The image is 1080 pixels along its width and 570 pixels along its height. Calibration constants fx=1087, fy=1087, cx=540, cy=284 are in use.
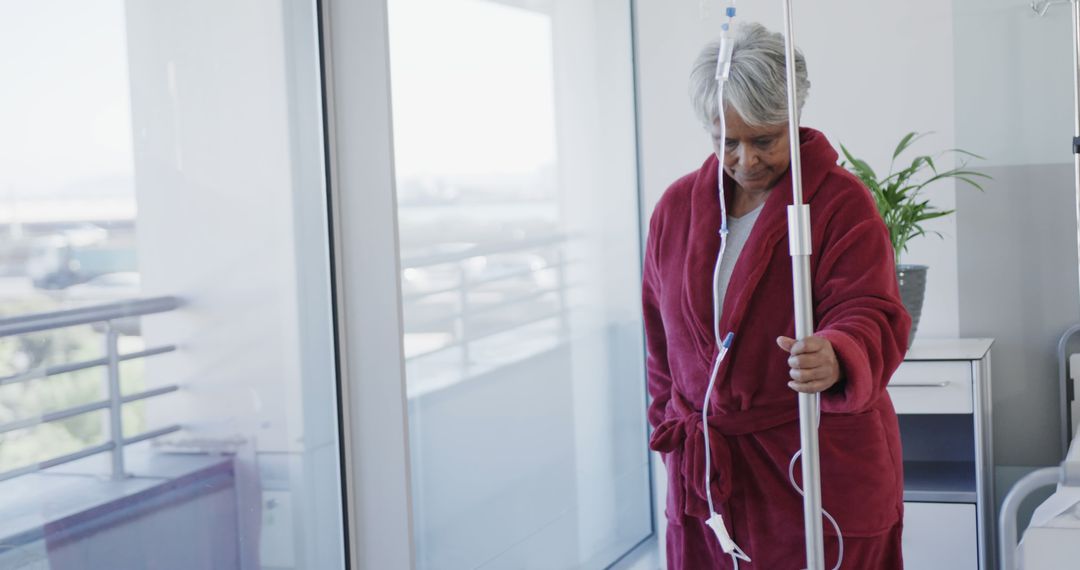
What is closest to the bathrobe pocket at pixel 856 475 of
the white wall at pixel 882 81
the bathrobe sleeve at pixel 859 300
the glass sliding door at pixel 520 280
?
the bathrobe sleeve at pixel 859 300

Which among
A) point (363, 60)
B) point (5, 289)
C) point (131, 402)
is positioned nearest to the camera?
point (5, 289)

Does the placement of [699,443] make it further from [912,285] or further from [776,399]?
[912,285]

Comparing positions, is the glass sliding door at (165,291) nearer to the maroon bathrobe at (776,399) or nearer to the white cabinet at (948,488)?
the maroon bathrobe at (776,399)

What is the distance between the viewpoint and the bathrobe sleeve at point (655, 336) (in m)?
1.76

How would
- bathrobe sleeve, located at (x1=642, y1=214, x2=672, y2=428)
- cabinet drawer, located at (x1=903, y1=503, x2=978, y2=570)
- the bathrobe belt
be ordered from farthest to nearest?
cabinet drawer, located at (x1=903, y1=503, x2=978, y2=570)
bathrobe sleeve, located at (x1=642, y1=214, x2=672, y2=428)
the bathrobe belt

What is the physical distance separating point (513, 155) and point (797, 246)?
4.97ft

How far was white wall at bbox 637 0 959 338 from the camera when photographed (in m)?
3.07

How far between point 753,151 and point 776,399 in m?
0.36

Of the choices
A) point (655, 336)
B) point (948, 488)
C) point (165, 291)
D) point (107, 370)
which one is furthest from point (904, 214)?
point (107, 370)

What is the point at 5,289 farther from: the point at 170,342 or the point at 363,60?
the point at 363,60

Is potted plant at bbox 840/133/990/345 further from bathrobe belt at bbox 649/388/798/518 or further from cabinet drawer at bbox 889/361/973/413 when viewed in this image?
bathrobe belt at bbox 649/388/798/518

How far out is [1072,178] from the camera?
2973 millimetres

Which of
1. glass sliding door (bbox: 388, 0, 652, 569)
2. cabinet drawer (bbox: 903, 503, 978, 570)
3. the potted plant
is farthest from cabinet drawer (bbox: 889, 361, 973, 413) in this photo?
glass sliding door (bbox: 388, 0, 652, 569)

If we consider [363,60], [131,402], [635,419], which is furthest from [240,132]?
[635,419]
